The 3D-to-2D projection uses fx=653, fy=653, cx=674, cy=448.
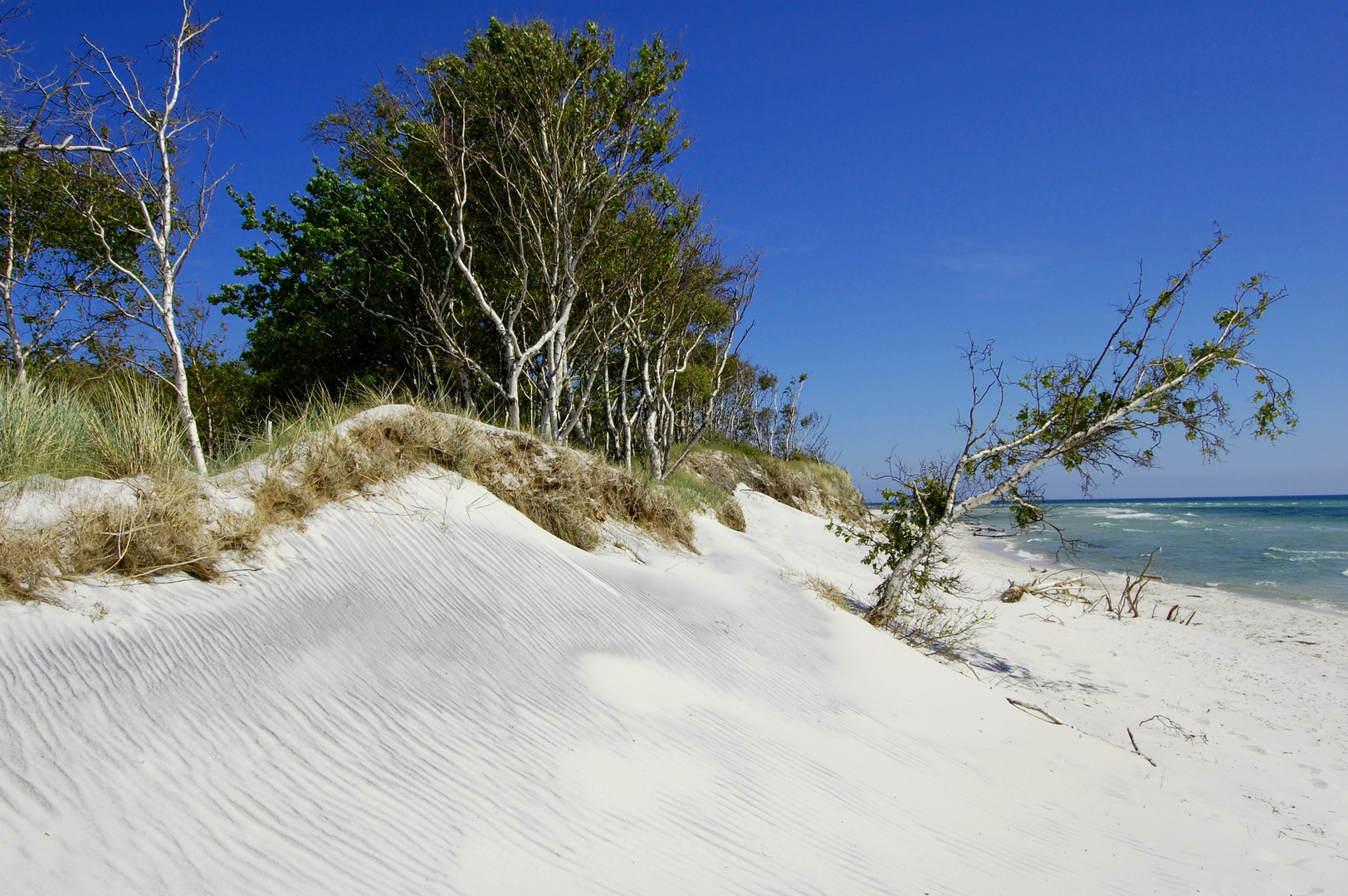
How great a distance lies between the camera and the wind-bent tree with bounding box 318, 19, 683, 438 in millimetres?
11516

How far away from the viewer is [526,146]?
Answer: 11.6 m

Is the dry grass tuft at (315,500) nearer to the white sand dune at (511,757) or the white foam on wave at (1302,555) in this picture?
the white sand dune at (511,757)

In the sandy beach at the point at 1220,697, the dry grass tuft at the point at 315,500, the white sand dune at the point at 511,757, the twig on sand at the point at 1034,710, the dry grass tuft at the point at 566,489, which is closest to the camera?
the white sand dune at the point at 511,757

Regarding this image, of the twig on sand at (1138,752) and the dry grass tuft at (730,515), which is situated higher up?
the dry grass tuft at (730,515)

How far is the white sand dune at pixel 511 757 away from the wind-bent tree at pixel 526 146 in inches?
238

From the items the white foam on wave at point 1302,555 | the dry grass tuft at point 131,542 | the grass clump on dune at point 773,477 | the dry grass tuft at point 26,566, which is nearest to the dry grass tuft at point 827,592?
the dry grass tuft at point 131,542

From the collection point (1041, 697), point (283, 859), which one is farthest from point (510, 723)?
point (1041, 697)

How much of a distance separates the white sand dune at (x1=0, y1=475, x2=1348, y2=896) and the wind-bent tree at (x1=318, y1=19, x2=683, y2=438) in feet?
19.9

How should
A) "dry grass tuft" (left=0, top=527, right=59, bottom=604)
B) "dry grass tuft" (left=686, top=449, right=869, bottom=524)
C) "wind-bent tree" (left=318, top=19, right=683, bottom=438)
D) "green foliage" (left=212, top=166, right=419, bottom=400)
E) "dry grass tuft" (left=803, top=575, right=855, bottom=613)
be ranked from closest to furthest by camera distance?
"dry grass tuft" (left=0, top=527, right=59, bottom=604), "dry grass tuft" (left=803, top=575, right=855, bottom=613), "wind-bent tree" (left=318, top=19, right=683, bottom=438), "green foliage" (left=212, top=166, right=419, bottom=400), "dry grass tuft" (left=686, top=449, right=869, bottom=524)

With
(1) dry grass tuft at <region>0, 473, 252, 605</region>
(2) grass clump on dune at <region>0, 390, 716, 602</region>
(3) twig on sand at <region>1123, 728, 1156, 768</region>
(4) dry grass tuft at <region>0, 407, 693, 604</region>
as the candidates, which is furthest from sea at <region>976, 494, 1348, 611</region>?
(1) dry grass tuft at <region>0, 473, 252, 605</region>

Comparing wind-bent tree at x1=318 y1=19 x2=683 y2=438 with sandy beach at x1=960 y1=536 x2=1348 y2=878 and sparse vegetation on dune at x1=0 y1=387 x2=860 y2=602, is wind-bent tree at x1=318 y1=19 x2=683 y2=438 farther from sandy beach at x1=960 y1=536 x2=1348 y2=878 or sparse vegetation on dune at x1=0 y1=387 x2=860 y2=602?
sandy beach at x1=960 y1=536 x2=1348 y2=878

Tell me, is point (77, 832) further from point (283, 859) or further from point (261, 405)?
point (261, 405)

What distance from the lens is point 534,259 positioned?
14.0 meters

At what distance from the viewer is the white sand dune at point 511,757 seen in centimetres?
264
